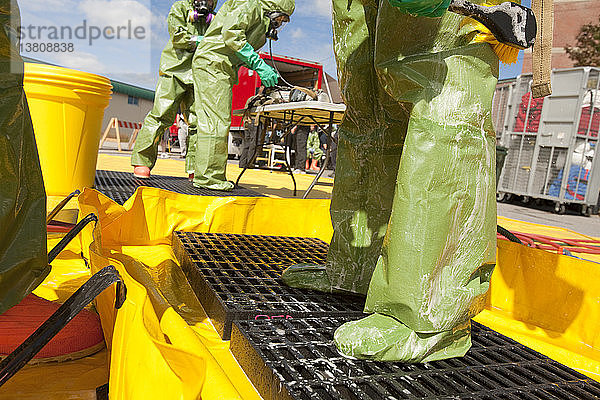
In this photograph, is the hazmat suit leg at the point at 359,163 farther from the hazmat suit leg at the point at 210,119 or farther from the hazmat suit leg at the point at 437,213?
the hazmat suit leg at the point at 210,119

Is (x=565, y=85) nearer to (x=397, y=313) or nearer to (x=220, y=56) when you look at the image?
(x=220, y=56)

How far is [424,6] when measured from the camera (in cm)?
83

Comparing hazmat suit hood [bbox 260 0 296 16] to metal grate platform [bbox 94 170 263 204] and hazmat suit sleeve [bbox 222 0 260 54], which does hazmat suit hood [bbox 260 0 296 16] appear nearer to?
Result: hazmat suit sleeve [bbox 222 0 260 54]

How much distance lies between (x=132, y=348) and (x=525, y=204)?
8.24 meters

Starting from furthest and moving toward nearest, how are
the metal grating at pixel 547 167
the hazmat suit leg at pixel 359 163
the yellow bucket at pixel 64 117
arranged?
the metal grating at pixel 547 167, the yellow bucket at pixel 64 117, the hazmat suit leg at pixel 359 163

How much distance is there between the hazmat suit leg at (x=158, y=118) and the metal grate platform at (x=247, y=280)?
2.31 m

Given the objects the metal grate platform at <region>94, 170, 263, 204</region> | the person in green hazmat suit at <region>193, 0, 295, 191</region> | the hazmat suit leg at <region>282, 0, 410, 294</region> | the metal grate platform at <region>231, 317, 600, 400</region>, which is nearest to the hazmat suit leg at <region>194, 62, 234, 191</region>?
the person in green hazmat suit at <region>193, 0, 295, 191</region>

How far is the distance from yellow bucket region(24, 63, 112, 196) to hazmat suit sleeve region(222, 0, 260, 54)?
1.20m

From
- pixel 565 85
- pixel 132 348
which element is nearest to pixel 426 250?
pixel 132 348

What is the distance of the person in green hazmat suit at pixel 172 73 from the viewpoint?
3965 millimetres

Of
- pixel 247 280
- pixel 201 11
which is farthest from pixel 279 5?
pixel 247 280

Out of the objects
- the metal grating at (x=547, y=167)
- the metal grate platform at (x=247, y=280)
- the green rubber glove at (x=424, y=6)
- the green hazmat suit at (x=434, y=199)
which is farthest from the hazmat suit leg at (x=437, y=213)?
the metal grating at (x=547, y=167)

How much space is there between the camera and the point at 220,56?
3.43 metres

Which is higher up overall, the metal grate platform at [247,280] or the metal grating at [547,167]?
the metal grating at [547,167]
